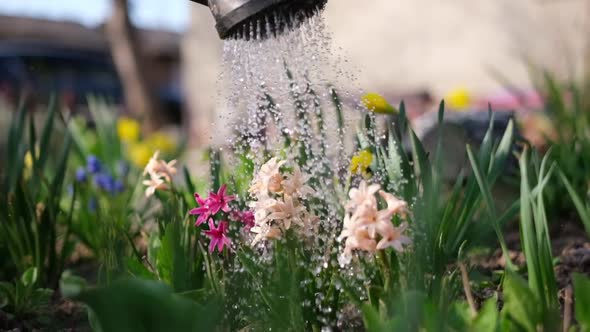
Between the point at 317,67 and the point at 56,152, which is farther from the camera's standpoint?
the point at 56,152

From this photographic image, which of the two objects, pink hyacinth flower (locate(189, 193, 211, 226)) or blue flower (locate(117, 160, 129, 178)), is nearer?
pink hyacinth flower (locate(189, 193, 211, 226))

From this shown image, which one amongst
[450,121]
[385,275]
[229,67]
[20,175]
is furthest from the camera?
[450,121]

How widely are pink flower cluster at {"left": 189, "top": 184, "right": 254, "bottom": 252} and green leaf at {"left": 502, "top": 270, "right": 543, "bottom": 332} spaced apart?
61 centimetres

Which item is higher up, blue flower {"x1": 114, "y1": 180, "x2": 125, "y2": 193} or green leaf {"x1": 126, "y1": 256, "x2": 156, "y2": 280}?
blue flower {"x1": 114, "y1": 180, "x2": 125, "y2": 193}

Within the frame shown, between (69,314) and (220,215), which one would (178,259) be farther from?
(69,314)

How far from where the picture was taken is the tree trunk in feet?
28.6

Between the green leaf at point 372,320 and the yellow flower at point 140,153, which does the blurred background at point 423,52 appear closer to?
the yellow flower at point 140,153

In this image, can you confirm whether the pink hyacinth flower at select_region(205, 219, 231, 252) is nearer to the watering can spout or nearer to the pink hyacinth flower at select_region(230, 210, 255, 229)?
the pink hyacinth flower at select_region(230, 210, 255, 229)

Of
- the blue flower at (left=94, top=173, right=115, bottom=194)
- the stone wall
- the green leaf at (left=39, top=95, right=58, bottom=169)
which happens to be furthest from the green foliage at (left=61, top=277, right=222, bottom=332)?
the stone wall

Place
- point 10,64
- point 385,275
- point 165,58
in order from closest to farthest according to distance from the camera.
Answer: point 385,275, point 10,64, point 165,58

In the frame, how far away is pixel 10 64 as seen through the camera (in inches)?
484

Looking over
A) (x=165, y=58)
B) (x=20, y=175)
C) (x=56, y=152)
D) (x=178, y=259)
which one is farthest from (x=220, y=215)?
(x=165, y=58)

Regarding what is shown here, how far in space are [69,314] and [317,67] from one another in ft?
3.05

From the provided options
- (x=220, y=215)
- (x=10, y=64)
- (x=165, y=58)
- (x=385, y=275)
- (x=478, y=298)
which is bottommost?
(x=478, y=298)
